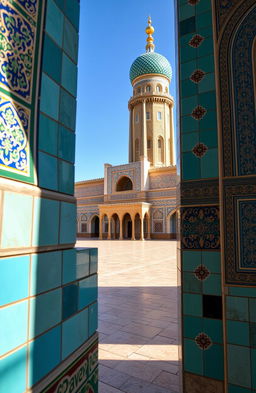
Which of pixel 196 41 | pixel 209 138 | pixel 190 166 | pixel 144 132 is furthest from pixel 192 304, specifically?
pixel 144 132

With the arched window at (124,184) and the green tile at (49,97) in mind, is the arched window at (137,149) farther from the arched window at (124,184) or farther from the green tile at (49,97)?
the green tile at (49,97)

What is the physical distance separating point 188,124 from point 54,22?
3.07 ft

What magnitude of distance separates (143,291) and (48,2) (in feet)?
11.6

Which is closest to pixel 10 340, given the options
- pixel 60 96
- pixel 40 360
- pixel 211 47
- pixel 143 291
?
pixel 40 360

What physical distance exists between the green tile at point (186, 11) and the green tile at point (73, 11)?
3.04 feet

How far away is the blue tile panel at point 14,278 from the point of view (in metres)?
0.57

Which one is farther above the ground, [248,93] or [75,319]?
[248,93]

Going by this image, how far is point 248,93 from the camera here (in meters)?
1.40

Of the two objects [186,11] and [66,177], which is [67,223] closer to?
[66,177]

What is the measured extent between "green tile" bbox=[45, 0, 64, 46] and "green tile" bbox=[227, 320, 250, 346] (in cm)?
144

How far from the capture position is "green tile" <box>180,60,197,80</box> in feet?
5.19

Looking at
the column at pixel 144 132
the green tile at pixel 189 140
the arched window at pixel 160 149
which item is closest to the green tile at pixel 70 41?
the green tile at pixel 189 140

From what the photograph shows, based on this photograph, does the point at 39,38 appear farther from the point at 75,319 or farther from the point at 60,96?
the point at 75,319

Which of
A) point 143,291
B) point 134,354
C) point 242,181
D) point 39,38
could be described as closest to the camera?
point 39,38
